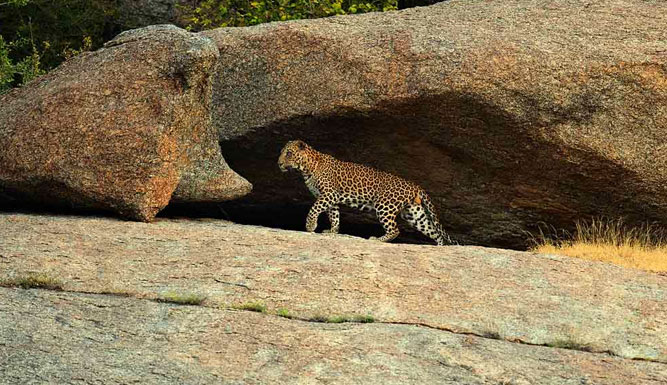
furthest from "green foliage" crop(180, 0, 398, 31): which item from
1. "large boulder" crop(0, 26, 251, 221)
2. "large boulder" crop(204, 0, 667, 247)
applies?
"large boulder" crop(0, 26, 251, 221)

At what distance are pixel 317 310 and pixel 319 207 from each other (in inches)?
220

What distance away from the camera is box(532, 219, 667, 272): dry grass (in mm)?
14766

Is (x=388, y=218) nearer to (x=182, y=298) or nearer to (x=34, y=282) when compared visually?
(x=182, y=298)

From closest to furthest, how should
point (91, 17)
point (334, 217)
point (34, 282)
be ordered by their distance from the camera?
point (34, 282)
point (334, 217)
point (91, 17)

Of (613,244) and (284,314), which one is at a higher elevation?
(613,244)

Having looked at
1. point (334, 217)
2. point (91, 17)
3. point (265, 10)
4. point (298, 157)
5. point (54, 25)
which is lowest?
point (334, 217)

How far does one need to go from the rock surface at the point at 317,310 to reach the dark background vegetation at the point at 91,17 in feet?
26.0

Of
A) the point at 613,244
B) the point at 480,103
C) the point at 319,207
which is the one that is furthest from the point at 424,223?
the point at 613,244

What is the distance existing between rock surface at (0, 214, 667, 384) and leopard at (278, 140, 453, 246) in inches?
114

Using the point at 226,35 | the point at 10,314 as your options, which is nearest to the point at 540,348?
the point at 10,314

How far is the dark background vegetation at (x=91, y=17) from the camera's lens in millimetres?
21609

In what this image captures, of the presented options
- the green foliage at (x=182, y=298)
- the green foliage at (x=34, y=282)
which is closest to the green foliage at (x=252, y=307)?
the green foliage at (x=182, y=298)

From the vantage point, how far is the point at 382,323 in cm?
1180

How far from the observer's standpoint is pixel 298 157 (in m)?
17.1
